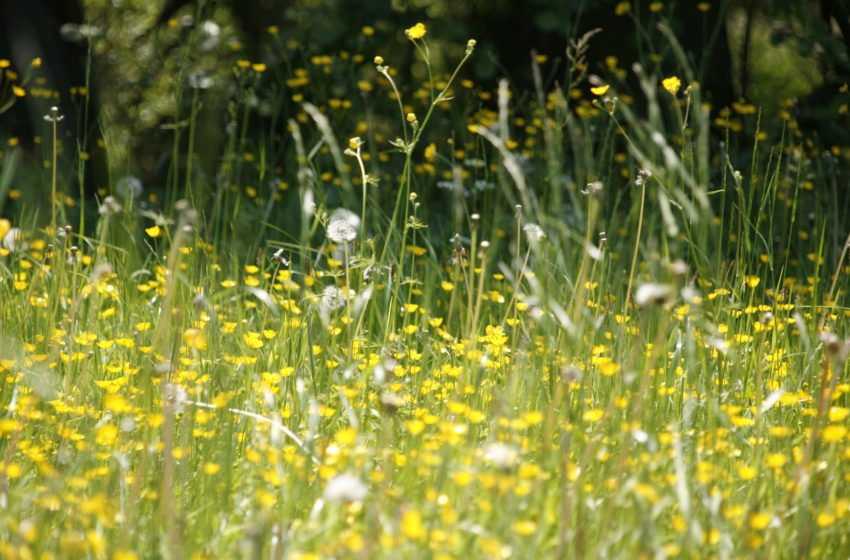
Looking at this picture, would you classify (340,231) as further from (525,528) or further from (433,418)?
(525,528)

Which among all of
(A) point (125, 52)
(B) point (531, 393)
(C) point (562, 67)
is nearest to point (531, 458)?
(B) point (531, 393)

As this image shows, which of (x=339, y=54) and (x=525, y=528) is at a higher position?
(x=525, y=528)

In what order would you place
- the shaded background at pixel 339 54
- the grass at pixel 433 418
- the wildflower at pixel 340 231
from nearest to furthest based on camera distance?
1. the grass at pixel 433 418
2. the wildflower at pixel 340 231
3. the shaded background at pixel 339 54

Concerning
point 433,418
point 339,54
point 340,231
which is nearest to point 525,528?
point 433,418

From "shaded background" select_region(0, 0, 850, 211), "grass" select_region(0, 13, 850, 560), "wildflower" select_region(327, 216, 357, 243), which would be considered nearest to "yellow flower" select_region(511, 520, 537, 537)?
"grass" select_region(0, 13, 850, 560)

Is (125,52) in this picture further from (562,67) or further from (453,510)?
(453,510)

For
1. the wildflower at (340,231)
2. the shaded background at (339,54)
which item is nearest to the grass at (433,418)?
the wildflower at (340,231)

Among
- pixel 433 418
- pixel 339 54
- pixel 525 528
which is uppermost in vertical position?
pixel 525 528

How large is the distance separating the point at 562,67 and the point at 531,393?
13.6ft

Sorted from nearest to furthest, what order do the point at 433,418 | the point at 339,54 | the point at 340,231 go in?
the point at 433,418, the point at 340,231, the point at 339,54

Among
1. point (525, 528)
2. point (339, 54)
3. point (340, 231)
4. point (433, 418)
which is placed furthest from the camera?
point (339, 54)

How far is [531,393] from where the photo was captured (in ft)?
7.14

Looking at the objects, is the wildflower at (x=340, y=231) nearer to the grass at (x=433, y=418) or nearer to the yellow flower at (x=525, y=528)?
the grass at (x=433, y=418)

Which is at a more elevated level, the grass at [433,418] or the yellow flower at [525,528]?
the yellow flower at [525,528]
